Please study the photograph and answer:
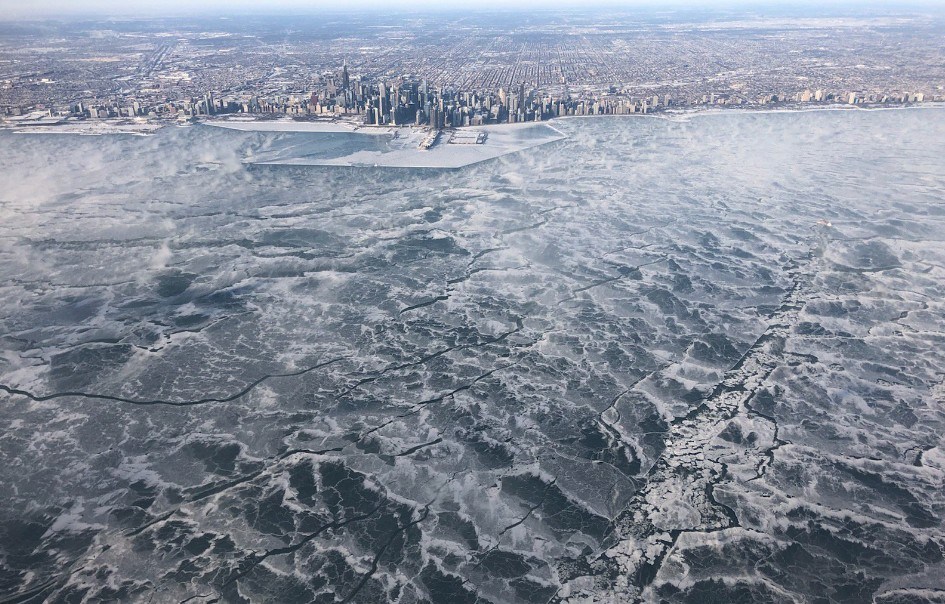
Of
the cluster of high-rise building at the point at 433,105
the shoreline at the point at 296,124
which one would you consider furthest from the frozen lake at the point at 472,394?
the cluster of high-rise building at the point at 433,105

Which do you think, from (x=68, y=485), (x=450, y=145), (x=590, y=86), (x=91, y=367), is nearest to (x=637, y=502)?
(x=68, y=485)

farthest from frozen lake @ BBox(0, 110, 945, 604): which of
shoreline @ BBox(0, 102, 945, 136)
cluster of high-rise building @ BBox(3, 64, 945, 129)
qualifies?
cluster of high-rise building @ BBox(3, 64, 945, 129)

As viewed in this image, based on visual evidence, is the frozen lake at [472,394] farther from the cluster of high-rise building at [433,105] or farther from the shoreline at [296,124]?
the cluster of high-rise building at [433,105]

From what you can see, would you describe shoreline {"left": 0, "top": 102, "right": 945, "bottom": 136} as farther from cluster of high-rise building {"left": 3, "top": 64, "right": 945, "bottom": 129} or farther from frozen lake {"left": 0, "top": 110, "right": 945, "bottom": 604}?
frozen lake {"left": 0, "top": 110, "right": 945, "bottom": 604}

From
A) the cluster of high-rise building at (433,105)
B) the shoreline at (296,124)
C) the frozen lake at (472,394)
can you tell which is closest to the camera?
the frozen lake at (472,394)

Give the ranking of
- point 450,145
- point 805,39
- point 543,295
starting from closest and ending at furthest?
point 543,295 < point 450,145 < point 805,39

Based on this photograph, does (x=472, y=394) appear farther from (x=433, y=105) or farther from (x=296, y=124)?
(x=296, y=124)

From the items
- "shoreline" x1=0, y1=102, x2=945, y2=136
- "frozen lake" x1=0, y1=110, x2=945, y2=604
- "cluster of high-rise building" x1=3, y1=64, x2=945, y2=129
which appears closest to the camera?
"frozen lake" x1=0, y1=110, x2=945, y2=604

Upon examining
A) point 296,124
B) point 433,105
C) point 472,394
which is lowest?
point 472,394

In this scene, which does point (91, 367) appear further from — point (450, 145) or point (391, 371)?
point (450, 145)

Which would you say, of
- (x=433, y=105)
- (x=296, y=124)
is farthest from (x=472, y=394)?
(x=296, y=124)

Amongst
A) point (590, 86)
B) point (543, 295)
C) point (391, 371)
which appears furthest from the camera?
point (590, 86)
